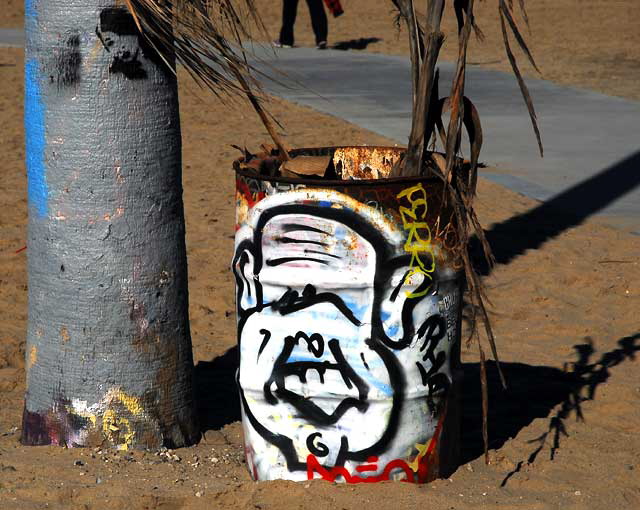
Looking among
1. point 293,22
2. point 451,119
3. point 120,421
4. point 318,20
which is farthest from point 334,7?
point 451,119

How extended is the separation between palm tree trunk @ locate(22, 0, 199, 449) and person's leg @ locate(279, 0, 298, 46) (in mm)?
12237

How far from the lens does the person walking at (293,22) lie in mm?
15852

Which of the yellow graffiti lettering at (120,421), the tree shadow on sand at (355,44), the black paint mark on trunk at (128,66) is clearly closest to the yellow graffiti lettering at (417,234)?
the black paint mark on trunk at (128,66)

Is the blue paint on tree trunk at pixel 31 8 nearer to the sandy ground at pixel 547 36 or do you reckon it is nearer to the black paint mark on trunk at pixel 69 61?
the black paint mark on trunk at pixel 69 61

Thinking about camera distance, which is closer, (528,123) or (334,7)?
(528,123)

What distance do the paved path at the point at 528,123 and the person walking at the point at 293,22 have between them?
723mm

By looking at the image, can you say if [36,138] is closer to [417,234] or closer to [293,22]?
[417,234]

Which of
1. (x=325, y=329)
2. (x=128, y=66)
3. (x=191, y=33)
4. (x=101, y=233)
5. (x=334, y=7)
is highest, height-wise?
(x=334, y=7)

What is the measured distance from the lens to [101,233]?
3.70 meters

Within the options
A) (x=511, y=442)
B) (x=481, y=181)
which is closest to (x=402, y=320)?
(x=511, y=442)

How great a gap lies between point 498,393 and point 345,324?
154 centimetres

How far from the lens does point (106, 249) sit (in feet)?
12.2

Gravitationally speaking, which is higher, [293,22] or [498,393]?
[293,22]

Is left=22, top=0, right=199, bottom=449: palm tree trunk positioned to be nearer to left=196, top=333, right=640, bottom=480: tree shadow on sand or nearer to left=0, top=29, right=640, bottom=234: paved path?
left=196, top=333, right=640, bottom=480: tree shadow on sand
